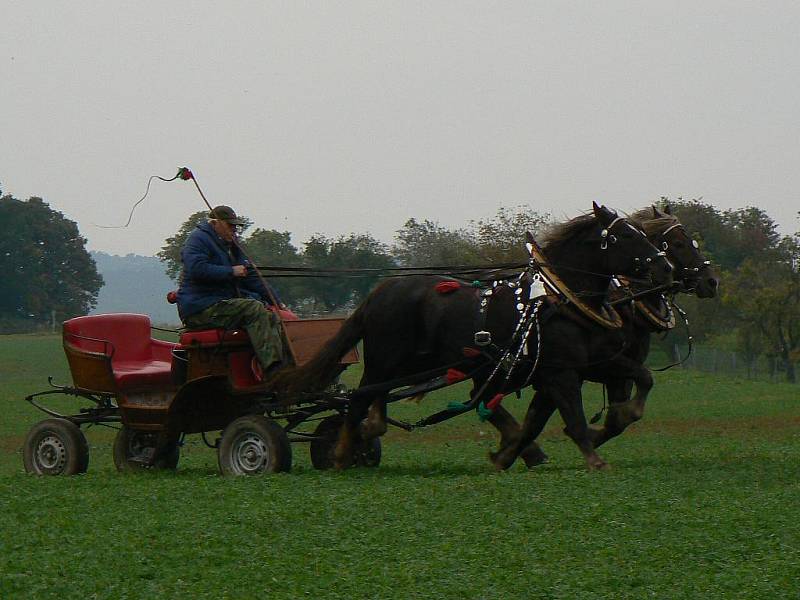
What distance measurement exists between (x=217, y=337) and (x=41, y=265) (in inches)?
2748

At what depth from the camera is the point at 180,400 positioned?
38.5 ft

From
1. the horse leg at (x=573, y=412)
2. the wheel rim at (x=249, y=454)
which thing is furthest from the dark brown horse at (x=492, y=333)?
the wheel rim at (x=249, y=454)

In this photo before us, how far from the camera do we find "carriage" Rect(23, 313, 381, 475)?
11586mm

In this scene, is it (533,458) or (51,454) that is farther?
(51,454)

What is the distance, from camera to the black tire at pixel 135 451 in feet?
42.2

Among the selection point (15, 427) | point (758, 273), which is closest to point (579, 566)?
point (15, 427)

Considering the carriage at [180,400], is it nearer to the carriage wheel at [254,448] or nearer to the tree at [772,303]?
the carriage wheel at [254,448]

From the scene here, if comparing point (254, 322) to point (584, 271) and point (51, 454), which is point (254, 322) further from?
point (584, 271)

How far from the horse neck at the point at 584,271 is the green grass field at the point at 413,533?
1540 millimetres

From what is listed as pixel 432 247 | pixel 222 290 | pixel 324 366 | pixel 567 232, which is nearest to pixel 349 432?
pixel 324 366

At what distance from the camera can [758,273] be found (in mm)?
50219

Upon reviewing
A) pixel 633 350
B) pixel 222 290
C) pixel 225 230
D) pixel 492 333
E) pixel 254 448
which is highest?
pixel 225 230

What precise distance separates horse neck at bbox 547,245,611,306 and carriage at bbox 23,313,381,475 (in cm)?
210

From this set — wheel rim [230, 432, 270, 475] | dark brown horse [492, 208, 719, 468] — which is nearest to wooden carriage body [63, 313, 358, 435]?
wheel rim [230, 432, 270, 475]
